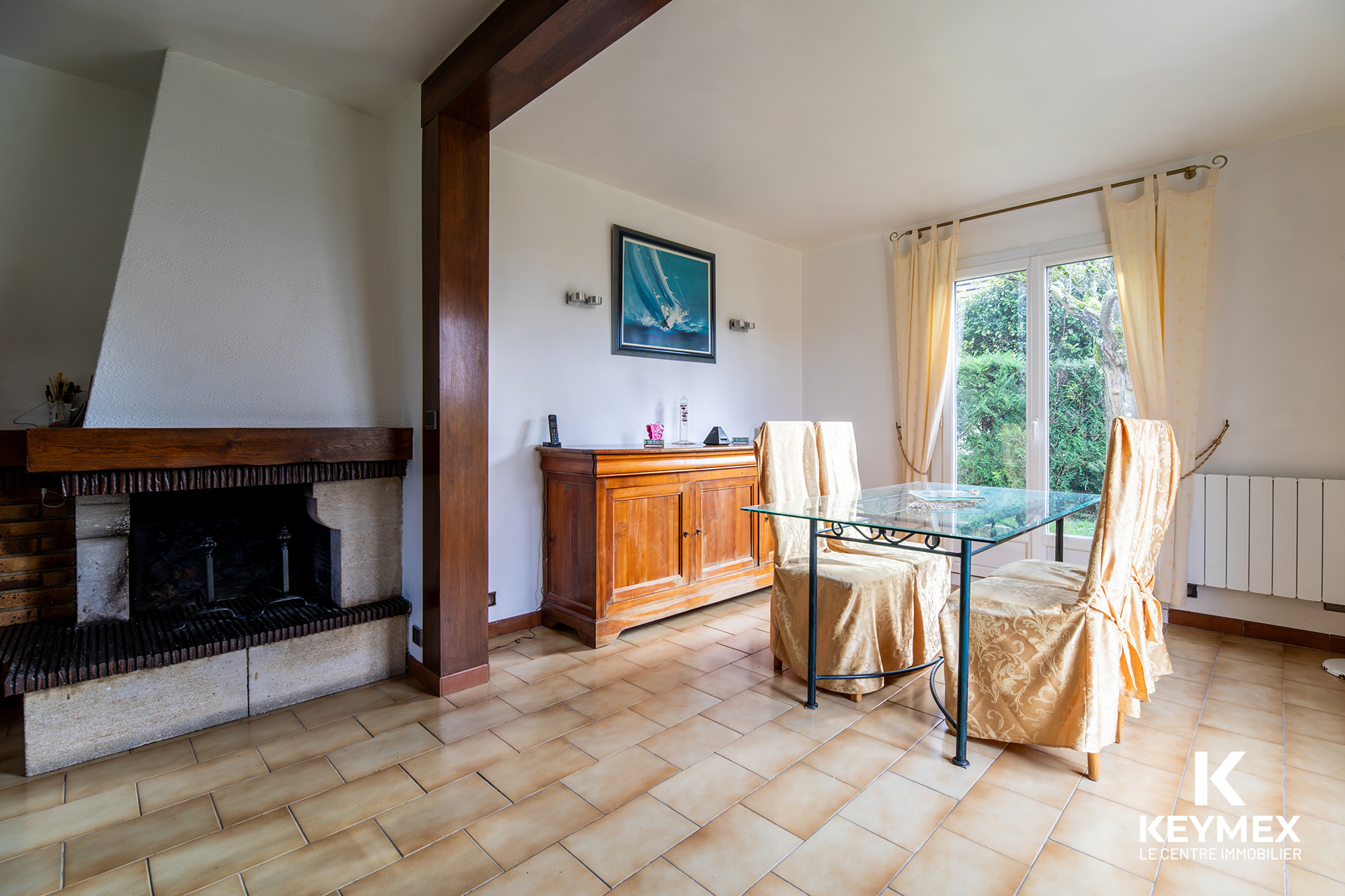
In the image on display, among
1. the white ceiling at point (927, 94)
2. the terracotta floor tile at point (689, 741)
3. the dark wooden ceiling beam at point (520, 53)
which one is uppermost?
the white ceiling at point (927, 94)

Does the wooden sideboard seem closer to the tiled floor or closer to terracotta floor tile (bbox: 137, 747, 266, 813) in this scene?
the tiled floor

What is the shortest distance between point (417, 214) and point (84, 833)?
243 cm

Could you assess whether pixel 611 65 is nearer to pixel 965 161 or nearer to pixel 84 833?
pixel 965 161

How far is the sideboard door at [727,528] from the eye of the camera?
12.1 ft

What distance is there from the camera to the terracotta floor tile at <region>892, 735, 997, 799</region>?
75.8 inches

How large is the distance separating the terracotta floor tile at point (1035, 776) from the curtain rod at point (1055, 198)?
11.1 feet

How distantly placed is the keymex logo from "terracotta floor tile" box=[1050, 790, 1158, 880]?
0.03 metres

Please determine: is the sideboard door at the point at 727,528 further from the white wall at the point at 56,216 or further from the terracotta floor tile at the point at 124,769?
the white wall at the point at 56,216

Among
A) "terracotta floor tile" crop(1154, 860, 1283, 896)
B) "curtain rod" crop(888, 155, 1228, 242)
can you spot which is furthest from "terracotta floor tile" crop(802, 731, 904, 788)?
"curtain rod" crop(888, 155, 1228, 242)

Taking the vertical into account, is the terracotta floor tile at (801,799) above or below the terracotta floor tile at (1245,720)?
below

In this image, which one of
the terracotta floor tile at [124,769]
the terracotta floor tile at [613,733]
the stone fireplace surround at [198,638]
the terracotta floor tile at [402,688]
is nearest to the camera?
the terracotta floor tile at [124,769]

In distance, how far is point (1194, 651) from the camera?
3109 millimetres

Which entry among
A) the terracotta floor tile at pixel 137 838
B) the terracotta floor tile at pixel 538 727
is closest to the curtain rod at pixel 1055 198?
the terracotta floor tile at pixel 538 727

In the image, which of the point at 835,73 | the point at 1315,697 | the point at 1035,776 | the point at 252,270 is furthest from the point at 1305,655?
the point at 252,270
